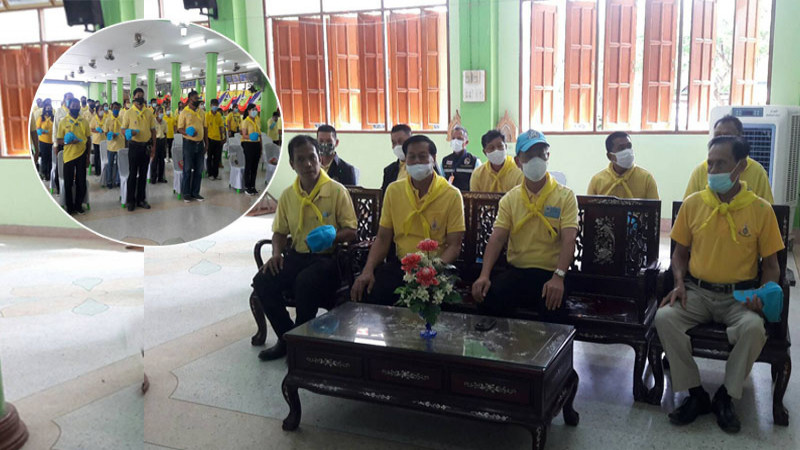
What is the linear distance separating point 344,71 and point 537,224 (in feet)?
18.9

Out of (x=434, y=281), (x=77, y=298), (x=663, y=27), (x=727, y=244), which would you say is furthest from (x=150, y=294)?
(x=663, y=27)

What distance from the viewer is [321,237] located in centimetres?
338

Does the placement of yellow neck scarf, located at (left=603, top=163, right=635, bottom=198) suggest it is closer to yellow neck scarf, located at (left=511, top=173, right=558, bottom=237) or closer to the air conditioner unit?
yellow neck scarf, located at (left=511, top=173, right=558, bottom=237)

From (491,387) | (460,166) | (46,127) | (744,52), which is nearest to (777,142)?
(744,52)

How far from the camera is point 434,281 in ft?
8.30

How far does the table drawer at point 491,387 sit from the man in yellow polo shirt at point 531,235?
0.72 meters

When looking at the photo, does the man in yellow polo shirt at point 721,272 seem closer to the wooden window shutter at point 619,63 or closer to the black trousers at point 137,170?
the black trousers at point 137,170

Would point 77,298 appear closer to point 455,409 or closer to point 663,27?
point 455,409

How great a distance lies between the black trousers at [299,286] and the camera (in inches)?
135

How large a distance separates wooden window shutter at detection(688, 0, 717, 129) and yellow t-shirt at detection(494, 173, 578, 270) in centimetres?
422

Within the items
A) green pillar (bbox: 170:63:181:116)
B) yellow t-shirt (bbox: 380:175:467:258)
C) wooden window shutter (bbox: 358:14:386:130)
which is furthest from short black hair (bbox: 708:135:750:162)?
wooden window shutter (bbox: 358:14:386:130)

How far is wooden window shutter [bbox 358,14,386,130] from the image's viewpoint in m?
8.16

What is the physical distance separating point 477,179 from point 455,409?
2.26m

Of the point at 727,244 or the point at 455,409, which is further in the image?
the point at 727,244
